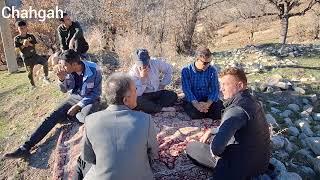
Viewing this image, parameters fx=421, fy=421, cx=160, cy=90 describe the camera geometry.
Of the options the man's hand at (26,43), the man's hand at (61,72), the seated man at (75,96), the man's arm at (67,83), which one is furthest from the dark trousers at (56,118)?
the man's hand at (26,43)

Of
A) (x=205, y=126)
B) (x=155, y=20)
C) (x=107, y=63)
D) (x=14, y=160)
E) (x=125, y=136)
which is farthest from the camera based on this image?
(x=155, y=20)

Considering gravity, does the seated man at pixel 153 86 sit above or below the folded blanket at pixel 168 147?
above

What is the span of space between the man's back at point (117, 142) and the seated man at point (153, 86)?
2332mm

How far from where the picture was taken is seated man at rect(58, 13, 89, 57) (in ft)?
27.0

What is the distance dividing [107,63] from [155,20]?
14.1 feet

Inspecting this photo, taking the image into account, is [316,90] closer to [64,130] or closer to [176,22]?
[64,130]

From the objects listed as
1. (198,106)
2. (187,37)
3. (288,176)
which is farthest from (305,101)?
(187,37)

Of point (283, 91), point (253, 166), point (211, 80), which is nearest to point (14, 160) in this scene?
point (211, 80)

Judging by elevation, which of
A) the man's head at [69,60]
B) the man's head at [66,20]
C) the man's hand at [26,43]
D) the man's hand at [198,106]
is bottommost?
the man's hand at [198,106]

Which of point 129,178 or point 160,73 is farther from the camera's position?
point 160,73

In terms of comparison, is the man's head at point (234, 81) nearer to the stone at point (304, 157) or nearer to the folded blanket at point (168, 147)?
the folded blanket at point (168, 147)

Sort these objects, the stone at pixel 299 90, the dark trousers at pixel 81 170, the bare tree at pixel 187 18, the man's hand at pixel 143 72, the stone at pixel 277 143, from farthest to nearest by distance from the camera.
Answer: the bare tree at pixel 187 18 → the stone at pixel 299 90 → the man's hand at pixel 143 72 → the stone at pixel 277 143 → the dark trousers at pixel 81 170

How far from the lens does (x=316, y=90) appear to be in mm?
7469

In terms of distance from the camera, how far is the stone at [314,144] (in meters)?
5.19
